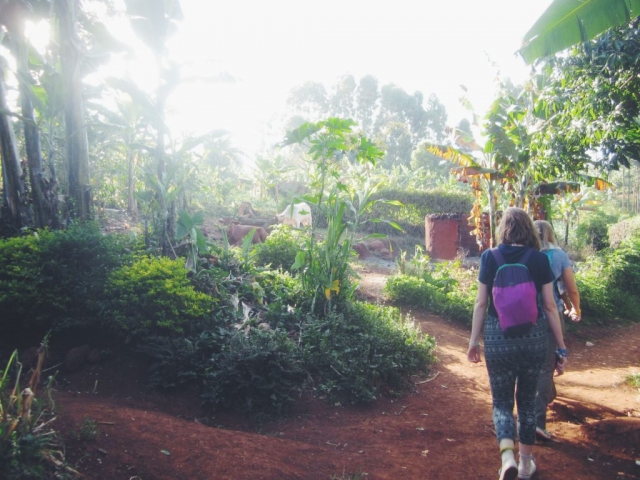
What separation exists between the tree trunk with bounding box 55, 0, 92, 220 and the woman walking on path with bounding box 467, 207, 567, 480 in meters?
5.35

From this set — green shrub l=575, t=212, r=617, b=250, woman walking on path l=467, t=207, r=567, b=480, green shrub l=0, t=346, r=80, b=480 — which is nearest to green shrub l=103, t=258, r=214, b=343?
green shrub l=0, t=346, r=80, b=480

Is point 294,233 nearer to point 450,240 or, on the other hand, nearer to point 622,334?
point 450,240

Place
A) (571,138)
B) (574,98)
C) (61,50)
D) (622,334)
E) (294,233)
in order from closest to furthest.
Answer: (574,98) < (571,138) < (61,50) < (622,334) < (294,233)

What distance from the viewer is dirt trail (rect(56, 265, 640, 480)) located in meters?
2.48

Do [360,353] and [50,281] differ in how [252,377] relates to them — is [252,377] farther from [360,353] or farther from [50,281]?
[50,281]

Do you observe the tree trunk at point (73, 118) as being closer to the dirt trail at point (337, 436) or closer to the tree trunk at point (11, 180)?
the tree trunk at point (11, 180)

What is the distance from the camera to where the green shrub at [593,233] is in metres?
16.5

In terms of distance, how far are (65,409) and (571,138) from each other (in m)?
6.11

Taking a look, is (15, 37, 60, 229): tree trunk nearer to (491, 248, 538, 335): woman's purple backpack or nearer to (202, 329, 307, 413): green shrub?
(202, 329, 307, 413): green shrub

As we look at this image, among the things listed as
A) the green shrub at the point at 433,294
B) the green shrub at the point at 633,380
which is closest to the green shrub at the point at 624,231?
the green shrub at the point at 433,294

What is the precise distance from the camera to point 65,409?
8.95 ft

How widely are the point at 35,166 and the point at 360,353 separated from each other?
16.4 ft

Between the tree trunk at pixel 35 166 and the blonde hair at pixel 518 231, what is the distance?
17.7ft

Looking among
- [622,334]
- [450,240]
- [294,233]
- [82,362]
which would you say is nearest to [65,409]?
[82,362]
